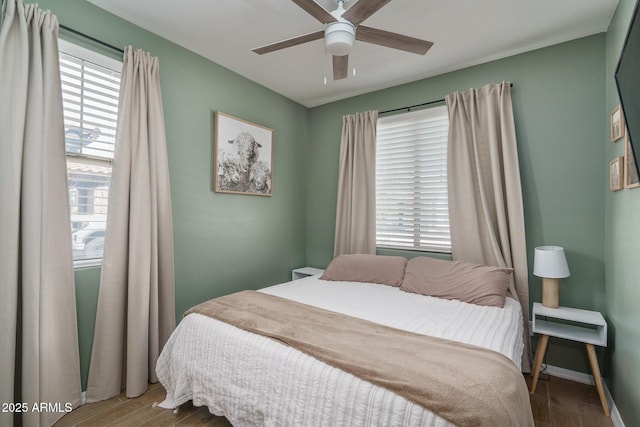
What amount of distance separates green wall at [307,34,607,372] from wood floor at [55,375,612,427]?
0.41 m

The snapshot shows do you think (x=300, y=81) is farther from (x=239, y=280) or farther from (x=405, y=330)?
(x=405, y=330)

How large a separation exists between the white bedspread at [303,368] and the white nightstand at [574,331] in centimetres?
25

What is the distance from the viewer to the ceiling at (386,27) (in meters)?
2.08

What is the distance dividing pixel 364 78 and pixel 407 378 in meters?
2.87

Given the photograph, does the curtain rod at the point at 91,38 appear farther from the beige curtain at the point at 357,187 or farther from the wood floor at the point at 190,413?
the wood floor at the point at 190,413

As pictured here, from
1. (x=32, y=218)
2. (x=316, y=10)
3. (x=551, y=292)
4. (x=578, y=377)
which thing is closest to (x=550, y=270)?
(x=551, y=292)

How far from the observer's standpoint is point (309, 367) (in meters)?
1.40

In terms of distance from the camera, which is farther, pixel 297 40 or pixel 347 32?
pixel 297 40

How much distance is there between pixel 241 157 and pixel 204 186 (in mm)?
529

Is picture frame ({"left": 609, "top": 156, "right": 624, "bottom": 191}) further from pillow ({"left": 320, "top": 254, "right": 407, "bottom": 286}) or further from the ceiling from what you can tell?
pillow ({"left": 320, "top": 254, "right": 407, "bottom": 286})

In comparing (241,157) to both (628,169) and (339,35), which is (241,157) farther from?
(628,169)

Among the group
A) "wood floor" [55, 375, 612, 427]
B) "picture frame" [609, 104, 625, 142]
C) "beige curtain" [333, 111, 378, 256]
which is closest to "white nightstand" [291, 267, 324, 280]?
"beige curtain" [333, 111, 378, 256]

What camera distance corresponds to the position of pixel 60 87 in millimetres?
1859

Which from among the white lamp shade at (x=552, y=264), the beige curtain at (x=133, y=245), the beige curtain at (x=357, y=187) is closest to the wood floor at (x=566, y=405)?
the white lamp shade at (x=552, y=264)
